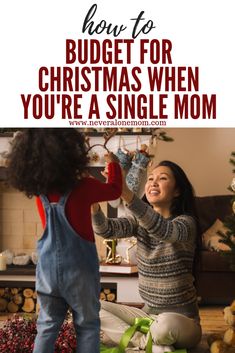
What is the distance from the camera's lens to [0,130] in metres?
4.65

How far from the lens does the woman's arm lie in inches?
101

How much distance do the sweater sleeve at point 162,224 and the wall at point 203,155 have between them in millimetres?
3213

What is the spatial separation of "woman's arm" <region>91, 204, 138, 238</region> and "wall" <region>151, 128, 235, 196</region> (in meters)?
3.16

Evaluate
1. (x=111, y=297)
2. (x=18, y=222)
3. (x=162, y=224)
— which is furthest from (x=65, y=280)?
(x=18, y=222)

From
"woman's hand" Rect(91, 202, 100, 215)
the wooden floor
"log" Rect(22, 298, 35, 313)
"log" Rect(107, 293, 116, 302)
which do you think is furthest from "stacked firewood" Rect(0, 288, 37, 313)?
"woman's hand" Rect(91, 202, 100, 215)

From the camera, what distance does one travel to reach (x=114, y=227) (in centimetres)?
280

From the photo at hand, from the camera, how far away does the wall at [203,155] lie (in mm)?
6047

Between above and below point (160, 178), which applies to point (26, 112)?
above

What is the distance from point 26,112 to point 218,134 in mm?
3677

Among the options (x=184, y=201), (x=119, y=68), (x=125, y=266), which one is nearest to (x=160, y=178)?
(x=184, y=201)

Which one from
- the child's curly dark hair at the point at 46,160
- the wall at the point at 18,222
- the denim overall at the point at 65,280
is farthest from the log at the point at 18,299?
the child's curly dark hair at the point at 46,160

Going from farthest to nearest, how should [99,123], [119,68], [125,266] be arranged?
1. [125,266]
2. [99,123]
3. [119,68]

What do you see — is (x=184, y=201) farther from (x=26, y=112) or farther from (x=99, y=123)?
(x=26, y=112)

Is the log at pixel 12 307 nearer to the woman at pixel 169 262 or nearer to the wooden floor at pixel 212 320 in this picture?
the wooden floor at pixel 212 320
